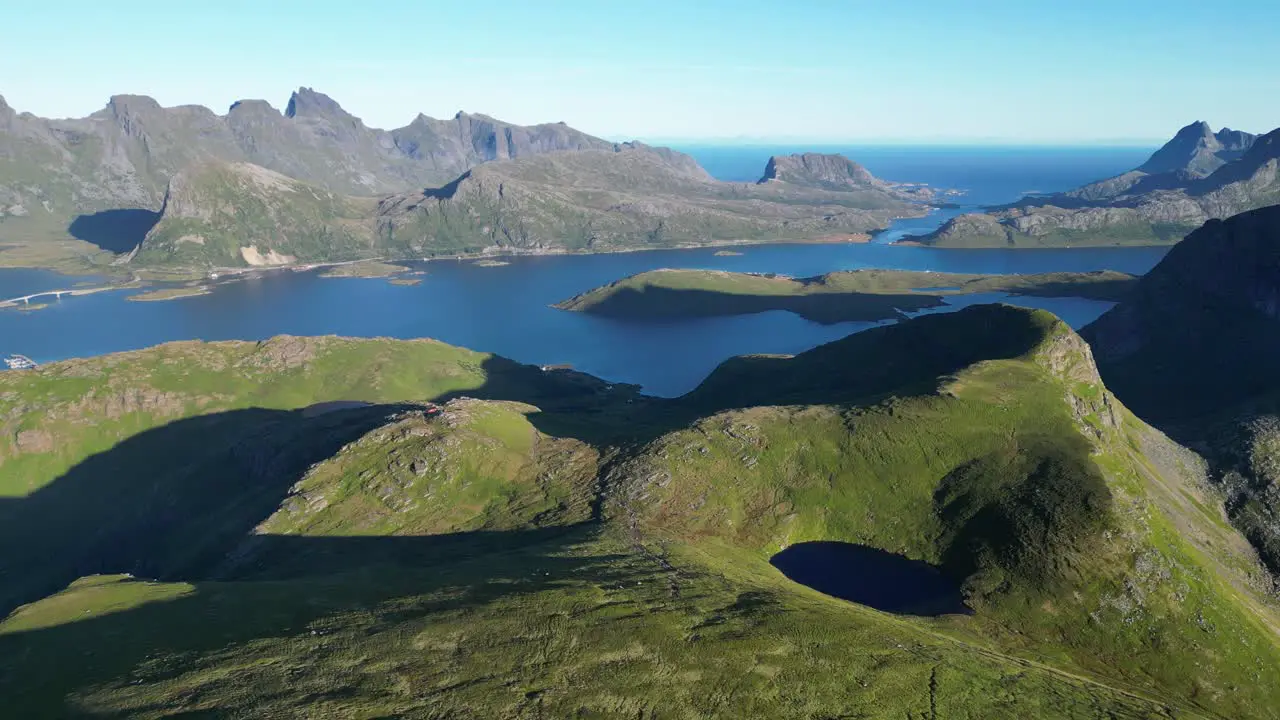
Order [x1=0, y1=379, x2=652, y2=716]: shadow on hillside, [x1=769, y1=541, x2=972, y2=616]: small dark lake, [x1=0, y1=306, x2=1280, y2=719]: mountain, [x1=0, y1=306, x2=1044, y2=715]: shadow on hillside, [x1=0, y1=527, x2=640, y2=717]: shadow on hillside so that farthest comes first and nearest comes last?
[x1=769, y1=541, x2=972, y2=616]: small dark lake
[x1=0, y1=306, x2=1044, y2=715]: shadow on hillside
[x1=0, y1=379, x2=652, y2=716]: shadow on hillside
[x1=0, y1=527, x2=640, y2=717]: shadow on hillside
[x1=0, y1=306, x2=1280, y2=719]: mountain

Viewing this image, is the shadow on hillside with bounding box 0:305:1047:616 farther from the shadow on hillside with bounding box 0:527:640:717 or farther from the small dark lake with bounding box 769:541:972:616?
the small dark lake with bounding box 769:541:972:616

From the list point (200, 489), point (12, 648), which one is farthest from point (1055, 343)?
point (200, 489)

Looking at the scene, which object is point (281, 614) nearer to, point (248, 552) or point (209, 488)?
point (248, 552)

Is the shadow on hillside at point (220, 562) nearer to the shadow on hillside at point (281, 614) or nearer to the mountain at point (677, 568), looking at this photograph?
the shadow on hillside at point (281, 614)

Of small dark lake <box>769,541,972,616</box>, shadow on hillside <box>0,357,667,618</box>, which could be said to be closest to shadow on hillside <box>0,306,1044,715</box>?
shadow on hillside <box>0,357,667,618</box>

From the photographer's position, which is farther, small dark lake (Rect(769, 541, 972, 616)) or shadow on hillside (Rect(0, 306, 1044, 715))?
small dark lake (Rect(769, 541, 972, 616))

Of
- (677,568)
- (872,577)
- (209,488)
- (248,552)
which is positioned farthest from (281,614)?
(209,488)

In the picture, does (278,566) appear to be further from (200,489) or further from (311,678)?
(200,489)
